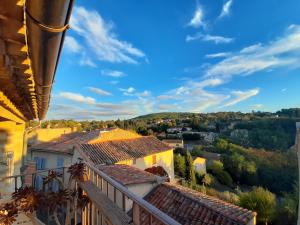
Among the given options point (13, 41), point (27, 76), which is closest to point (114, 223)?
point (13, 41)

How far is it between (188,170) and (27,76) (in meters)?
26.2

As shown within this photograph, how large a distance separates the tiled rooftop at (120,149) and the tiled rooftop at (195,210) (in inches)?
219

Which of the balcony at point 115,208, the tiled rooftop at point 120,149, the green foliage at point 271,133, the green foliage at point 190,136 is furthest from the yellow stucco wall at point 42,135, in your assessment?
the green foliage at point 271,133

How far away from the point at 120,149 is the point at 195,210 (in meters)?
9.22

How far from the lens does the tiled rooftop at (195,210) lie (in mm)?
7479

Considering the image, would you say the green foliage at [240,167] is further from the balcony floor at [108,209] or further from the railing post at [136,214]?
the railing post at [136,214]

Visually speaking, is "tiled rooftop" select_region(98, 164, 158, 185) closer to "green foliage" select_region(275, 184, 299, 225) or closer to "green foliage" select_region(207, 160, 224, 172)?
"green foliage" select_region(275, 184, 299, 225)

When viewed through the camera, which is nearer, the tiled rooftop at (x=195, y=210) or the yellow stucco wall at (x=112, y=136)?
the tiled rooftop at (x=195, y=210)

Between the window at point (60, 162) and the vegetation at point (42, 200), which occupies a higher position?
the vegetation at point (42, 200)

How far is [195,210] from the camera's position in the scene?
316 inches

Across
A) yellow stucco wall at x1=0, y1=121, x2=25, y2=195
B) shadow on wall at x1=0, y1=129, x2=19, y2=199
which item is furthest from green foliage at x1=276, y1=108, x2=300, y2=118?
shadow on wall at x1=0, y1=129, x2=19, y2=199

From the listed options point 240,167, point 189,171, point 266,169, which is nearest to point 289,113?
point 266,169

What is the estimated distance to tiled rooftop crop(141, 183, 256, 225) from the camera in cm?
748

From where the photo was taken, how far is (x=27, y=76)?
251cm
